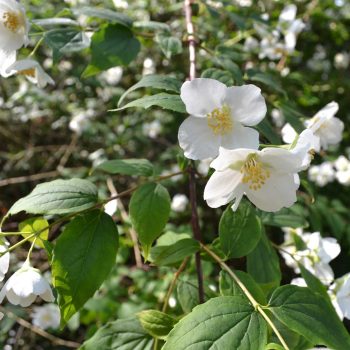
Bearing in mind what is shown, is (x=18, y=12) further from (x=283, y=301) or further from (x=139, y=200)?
(x=283, y=301)

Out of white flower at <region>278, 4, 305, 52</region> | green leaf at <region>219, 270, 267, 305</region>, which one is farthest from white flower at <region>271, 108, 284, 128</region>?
green leaf at <region>219, 270, 267, 305</region>

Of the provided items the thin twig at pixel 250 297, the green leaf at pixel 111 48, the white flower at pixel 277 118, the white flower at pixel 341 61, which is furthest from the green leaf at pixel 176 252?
the white flower at pixel 341 61

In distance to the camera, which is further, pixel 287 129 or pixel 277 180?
pixel 287 129

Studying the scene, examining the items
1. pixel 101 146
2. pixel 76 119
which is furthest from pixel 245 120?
pixel 101 146

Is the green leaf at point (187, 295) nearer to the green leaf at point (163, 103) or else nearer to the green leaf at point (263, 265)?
the green leaf at point (263, 265)

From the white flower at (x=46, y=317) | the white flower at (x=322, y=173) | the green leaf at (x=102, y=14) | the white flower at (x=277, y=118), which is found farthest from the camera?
the white flower at (x=322, y=173)

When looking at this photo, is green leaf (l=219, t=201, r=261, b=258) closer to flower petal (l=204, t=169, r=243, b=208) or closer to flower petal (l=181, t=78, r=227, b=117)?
flower petal (l=204, t=169, r=243, b=208)
